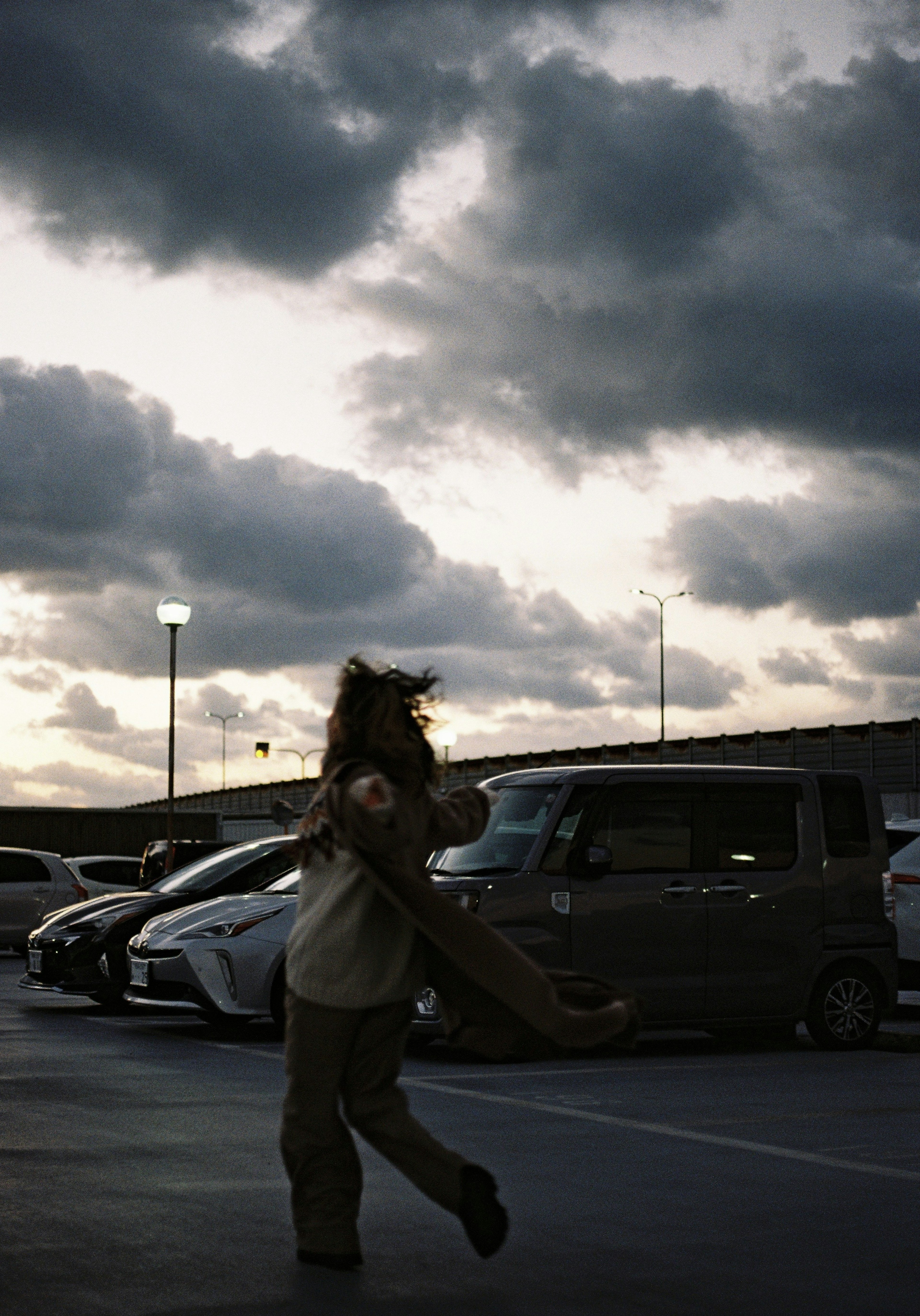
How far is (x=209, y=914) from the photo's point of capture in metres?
13.4

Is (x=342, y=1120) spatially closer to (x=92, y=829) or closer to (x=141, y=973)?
(x=141, y=973)

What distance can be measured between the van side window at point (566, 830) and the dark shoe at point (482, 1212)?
6.71m

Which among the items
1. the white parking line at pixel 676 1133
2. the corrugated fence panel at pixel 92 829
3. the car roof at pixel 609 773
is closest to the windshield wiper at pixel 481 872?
the car roof at pixel 609 773

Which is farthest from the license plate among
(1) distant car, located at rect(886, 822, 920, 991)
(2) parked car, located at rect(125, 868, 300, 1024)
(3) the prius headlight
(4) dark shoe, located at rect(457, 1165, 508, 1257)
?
(4) dark shoe, located at rect(457, 1165, 508, 1257)

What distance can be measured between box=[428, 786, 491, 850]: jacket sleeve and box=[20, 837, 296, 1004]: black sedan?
372 inches

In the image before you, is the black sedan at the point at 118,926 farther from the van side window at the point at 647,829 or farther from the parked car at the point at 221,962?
the van side window at the point at 647,829

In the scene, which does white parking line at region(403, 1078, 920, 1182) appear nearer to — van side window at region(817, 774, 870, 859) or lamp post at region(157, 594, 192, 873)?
van side window at region(817, 774, 870, 859)

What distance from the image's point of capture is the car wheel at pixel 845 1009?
12.3m

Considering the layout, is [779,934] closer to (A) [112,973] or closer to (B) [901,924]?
(B) [901,924]

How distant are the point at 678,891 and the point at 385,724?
700 cm

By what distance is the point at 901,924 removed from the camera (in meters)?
15.2

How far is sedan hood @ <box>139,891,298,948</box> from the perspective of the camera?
43.3 feet

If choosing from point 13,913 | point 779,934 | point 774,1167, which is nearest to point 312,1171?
point 774,1167

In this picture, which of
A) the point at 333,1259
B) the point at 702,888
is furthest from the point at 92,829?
the point at 333,1259
